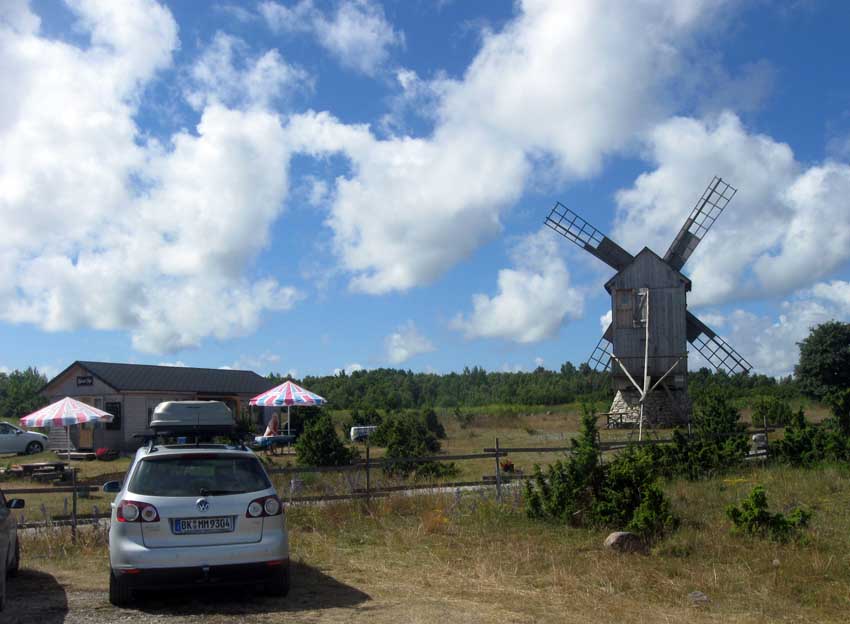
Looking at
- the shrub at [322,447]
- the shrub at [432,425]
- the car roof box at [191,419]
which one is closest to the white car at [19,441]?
the shrub at [432,425]

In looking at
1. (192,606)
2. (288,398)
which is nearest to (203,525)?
(192,606)

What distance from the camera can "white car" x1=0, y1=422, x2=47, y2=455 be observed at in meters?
36.0

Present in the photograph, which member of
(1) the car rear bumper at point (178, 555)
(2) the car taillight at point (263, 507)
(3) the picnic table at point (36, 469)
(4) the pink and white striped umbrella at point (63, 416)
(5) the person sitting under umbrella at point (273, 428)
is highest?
(4) the pink and white striped umbrella at point (63, 416)

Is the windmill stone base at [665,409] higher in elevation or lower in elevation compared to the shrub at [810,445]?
higher

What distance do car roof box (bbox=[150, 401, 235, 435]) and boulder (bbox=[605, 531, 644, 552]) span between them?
520 centimetres

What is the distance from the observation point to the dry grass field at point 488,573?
7.88 meters

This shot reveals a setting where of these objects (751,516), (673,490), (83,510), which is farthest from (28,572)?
(673,490)

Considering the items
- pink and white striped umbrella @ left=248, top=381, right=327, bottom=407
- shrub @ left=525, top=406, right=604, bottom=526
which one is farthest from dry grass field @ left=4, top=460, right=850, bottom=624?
pink and white striped umbrella @ left=248, top=381, right=327, bottom=407

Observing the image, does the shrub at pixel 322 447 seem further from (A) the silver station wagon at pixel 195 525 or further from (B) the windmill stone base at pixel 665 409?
(B) the windmill stone base at pixel 665 409

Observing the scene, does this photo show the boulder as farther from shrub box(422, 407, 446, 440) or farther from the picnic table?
shrub box(422, 407, 446, 440)

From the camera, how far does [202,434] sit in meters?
10.7

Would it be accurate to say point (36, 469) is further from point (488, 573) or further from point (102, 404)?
point (488, 573)

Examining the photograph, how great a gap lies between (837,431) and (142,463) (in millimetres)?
16656

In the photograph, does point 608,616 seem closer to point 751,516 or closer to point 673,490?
point 751,516
